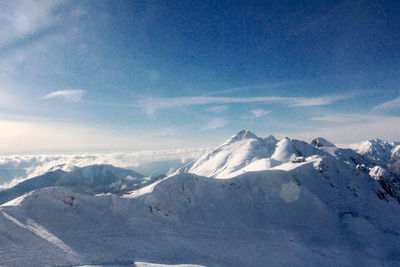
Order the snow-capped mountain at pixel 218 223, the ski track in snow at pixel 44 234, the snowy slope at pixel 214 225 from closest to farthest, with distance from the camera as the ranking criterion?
the ski track in snow at pixel 44 234
the snow-capped mountain at pixel 218 223
the snowy slope at pixel 214 225

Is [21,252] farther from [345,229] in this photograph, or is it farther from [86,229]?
[345,229]

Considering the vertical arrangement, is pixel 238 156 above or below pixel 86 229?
above

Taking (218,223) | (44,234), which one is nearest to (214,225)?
(218,223)

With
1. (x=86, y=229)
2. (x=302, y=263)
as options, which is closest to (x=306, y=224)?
(x=302, y=263)

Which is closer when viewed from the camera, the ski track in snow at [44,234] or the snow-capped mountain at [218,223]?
the ski track in snow at [44,234]

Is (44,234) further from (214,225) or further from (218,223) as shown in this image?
(218,223)
